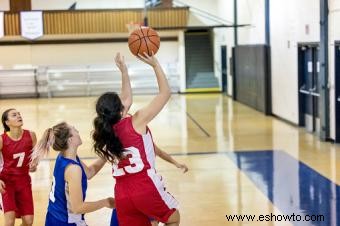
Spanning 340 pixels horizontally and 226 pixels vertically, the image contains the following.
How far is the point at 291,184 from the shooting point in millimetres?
8859

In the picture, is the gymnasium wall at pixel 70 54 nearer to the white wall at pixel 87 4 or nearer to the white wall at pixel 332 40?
the white wall at pixel 87 4

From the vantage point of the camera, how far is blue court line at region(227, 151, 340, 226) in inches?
289

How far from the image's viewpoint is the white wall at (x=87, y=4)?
27891 mm

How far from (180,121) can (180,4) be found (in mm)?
11589

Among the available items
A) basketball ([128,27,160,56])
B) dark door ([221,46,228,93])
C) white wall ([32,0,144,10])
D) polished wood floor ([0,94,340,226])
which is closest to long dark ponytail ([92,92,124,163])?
basketball ([128,27,160,56])

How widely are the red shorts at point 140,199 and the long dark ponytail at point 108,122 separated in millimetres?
216

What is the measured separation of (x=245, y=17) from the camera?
22406mm

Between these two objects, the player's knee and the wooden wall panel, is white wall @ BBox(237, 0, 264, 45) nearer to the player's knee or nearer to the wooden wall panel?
the wooden wall panel

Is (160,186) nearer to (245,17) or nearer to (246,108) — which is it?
(246,108)

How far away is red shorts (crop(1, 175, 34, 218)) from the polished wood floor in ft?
4.13

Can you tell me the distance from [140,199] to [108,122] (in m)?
0.57

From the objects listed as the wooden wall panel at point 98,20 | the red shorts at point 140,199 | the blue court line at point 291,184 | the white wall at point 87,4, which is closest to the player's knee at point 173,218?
the red shorts at point 140,199

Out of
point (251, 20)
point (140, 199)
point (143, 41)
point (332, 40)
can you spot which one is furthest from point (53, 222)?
point (251, 20)

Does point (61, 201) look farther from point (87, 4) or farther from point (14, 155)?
point (87, 4)
